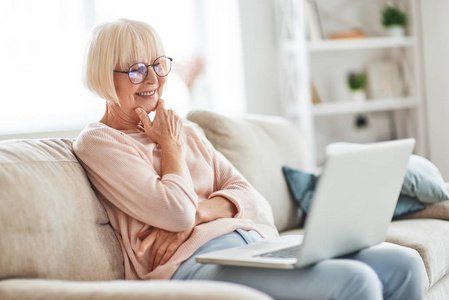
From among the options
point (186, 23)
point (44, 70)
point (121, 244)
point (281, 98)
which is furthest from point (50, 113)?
point (121, 244)

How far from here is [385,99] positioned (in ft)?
14.3

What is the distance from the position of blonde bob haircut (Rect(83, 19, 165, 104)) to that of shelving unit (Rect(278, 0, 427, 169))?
7.95ft

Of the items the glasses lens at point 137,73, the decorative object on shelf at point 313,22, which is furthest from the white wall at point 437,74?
the glasses lens at point 137,73

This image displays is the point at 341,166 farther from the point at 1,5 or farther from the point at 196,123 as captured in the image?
the point at 1,5

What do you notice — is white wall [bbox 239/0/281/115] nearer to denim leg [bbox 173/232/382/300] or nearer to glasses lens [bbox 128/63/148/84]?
glasses lens [bbox 128/63/148/84]

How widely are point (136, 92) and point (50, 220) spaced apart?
458 mm

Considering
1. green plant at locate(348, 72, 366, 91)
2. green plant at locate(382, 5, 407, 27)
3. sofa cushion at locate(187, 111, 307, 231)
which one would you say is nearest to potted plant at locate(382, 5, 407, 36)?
green plant at locate(382, 5, 407, 27)

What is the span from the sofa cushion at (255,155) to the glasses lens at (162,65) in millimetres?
607

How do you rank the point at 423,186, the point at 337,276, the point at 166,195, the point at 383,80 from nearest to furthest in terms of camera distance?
the point at 337,276 < the point at 166,195 < the point at 423,186 < the point at 383,80

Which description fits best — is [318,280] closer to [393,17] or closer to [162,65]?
[162,65]

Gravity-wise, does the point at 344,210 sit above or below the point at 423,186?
above

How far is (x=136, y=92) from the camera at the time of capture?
177 cm

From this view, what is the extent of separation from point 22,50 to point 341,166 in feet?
8.58

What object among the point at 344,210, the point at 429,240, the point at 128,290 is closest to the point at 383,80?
the point at 429,240
